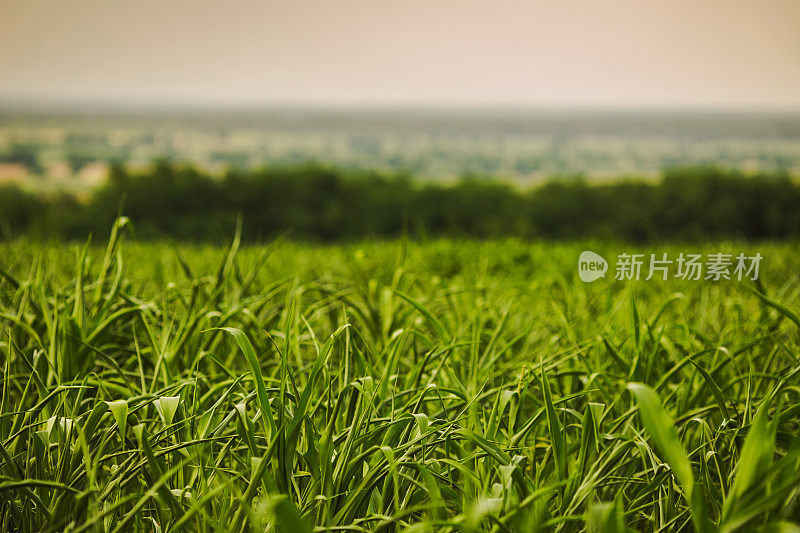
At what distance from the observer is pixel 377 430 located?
2.84 ft

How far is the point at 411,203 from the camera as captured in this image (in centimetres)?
759

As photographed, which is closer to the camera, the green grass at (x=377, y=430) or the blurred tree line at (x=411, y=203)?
the green grass at (x=377, y=430)

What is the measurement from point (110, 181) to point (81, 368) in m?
7.03

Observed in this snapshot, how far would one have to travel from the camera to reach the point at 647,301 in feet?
7.84

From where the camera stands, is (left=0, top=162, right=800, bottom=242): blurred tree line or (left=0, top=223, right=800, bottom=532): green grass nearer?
(left=0, top=223, right=800, bottom=532): green grass

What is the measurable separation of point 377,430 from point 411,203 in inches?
268

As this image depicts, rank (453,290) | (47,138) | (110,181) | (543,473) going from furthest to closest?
(47,138)
(110,181)
(453,290)
(543,473)

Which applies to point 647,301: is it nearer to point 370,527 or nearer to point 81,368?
point 370,527

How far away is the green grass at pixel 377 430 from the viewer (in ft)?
2.30

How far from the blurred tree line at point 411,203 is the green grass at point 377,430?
5453 millimetres

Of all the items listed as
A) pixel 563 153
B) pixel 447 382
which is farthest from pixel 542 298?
pixel 563 153

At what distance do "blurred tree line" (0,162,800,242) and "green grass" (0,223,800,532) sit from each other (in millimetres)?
5453

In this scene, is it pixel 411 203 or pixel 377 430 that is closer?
pixel 377 430

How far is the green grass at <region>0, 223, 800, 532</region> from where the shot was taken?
70cm
